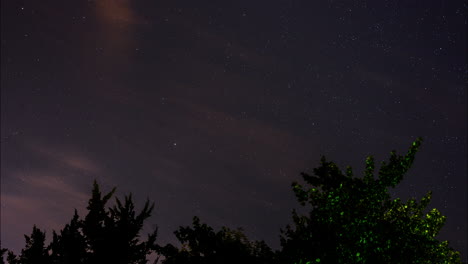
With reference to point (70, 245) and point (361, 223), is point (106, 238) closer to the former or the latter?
point (70, 245)

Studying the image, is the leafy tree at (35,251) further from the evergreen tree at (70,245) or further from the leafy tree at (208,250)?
the leafy tree at (208,250)

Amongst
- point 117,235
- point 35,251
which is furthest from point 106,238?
point 35,251

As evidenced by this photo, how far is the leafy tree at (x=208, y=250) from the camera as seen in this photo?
13.3m

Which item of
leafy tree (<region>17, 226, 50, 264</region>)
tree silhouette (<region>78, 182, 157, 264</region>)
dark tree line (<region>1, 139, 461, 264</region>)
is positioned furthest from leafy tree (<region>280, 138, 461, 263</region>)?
leafy tree (<region>17, 226, 50, 264</region>)

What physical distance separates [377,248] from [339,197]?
5.64 ft

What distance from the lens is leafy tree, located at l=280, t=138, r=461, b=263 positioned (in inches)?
435

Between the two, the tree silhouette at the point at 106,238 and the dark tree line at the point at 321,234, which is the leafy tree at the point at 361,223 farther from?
the tree silhouette at the point at 106,238

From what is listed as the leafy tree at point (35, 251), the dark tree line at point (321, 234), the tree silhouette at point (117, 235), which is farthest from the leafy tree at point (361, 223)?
the leafy tree at point (35, 251)

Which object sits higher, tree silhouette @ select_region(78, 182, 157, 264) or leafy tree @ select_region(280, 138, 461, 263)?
leafy tree @ select_region(280, 138, 461, 263)

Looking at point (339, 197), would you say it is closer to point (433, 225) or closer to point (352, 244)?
point (352, 244)

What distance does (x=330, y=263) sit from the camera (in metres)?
11.1

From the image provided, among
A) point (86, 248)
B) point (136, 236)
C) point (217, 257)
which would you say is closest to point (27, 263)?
point (86, 248)

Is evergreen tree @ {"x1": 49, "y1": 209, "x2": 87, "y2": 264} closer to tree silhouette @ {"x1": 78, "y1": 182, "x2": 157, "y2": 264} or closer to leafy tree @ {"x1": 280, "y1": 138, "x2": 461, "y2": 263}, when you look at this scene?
tree silhouette @ {"x1": 78, "y1": 182, "x2": 157, "y2": 264}

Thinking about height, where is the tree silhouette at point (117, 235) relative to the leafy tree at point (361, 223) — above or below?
below
